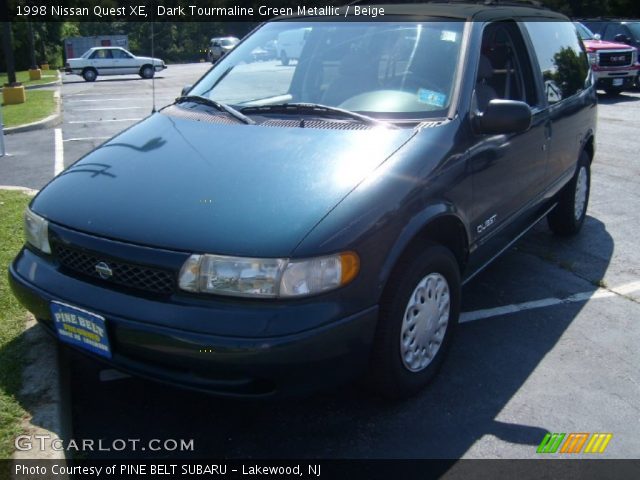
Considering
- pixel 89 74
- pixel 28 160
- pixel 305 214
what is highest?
pixel 305 214

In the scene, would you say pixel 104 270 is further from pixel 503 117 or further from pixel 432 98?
pixel 503 117

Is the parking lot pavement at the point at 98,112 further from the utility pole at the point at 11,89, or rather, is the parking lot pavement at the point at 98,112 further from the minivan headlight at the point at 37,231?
the minivan headlight at the point at 37,231

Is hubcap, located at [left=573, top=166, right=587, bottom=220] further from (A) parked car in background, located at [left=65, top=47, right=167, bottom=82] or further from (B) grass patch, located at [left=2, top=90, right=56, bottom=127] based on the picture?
(A) parked car in background, located at [left=65, top=47, right=167, bottom=82]

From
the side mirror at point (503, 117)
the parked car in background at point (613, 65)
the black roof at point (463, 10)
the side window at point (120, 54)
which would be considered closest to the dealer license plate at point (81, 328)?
the side mirror at point (503, 117)

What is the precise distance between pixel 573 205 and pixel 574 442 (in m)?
2.97

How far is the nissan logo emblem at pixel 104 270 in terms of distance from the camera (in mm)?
2699

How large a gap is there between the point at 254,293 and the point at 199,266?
0.24 meters

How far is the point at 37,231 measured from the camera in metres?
3.05

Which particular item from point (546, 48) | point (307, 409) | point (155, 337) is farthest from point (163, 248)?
point (546, 48)

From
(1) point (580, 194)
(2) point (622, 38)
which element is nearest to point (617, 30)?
(2) point (622, 38)

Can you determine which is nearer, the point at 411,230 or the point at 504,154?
the point at 411,230

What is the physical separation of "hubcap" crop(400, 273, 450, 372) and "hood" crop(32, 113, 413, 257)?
0.65m

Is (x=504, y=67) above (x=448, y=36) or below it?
below

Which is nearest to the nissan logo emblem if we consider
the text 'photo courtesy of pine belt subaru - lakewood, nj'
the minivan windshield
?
the text 'photo courtesy of pine belt subaru - lakewood, nj'
